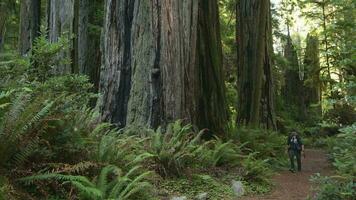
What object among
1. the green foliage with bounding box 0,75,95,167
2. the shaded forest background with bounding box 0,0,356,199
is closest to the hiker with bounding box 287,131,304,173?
the shaded forest background with bounding box 0,0,356,199

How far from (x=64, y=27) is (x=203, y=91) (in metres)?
4.05

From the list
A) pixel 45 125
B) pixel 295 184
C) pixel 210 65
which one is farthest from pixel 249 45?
pixel 45 125

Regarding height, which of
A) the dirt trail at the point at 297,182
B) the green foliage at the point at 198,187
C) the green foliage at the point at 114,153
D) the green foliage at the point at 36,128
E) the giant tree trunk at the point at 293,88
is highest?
the giant tree trunk at the point at 293,88

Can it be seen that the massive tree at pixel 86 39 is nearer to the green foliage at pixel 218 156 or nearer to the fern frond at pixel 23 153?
the green foliage at pixel 218 156

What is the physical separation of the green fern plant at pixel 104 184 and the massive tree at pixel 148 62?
3.61 m

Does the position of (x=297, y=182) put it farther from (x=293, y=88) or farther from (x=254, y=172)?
(x=293, y=88)

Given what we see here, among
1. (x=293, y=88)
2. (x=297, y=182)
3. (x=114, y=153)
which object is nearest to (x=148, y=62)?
(x=114, y=153)

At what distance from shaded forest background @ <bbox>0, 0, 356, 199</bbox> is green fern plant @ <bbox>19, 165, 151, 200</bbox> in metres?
0.02

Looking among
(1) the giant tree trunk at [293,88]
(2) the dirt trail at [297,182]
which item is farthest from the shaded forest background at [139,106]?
(1) the giant tree trunk at [293,88]

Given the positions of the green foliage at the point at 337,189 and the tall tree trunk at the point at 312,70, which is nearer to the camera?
the green foliage at the point at 337,189

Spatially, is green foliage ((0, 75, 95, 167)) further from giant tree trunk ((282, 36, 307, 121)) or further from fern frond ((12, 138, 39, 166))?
giant tree trunk ((282, 36, 307, 121))

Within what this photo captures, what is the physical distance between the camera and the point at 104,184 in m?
5.16

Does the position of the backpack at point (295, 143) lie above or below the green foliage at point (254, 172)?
above

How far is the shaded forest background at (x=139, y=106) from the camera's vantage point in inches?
Answer: 192
